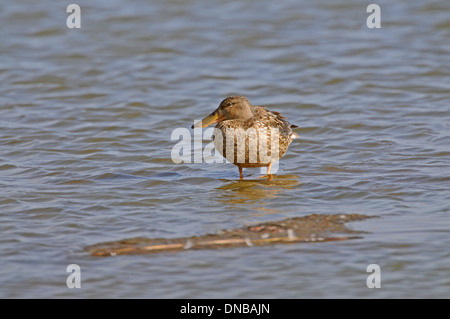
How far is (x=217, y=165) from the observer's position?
8.68 metres

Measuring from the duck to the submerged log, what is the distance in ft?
4.91

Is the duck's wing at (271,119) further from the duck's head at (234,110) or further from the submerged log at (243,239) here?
the submerged log at (243,239)

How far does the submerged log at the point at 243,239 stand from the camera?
5750 millimetres

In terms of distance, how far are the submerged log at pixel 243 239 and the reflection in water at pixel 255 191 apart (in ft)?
2.02

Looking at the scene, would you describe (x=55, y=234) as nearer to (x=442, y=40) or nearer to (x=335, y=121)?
(x=335, y=121)

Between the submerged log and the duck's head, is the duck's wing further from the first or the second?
the submerged log

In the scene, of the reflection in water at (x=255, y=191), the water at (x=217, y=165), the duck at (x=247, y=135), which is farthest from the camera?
the duck at (x=247, y=135)

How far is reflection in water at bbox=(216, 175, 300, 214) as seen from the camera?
703 centimetres

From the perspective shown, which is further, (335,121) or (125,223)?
(335,121)

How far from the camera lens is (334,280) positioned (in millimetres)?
5195

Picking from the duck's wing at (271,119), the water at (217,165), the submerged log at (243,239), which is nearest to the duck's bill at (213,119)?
the duck's wing at (271,119)

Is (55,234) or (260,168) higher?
(260,168)
